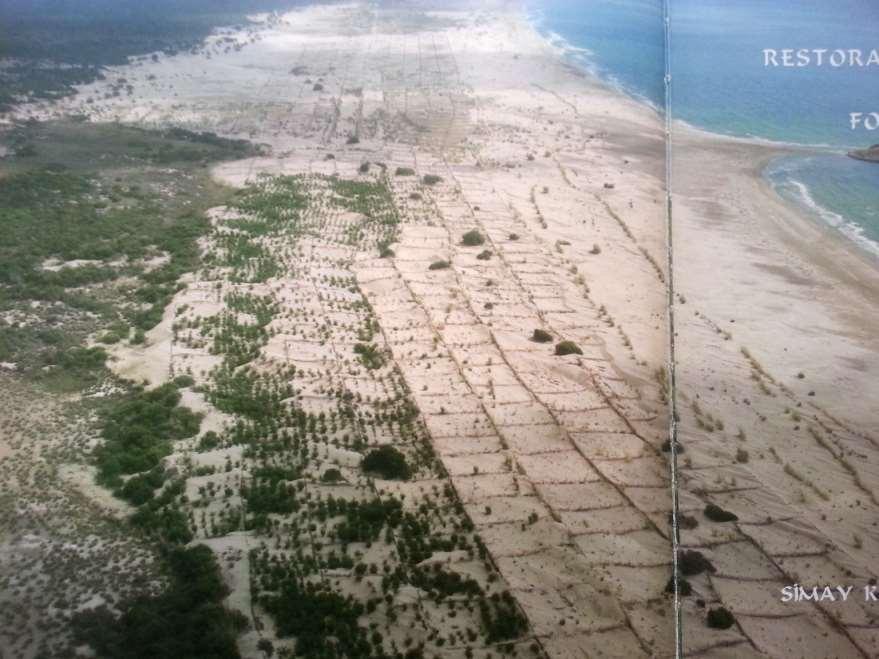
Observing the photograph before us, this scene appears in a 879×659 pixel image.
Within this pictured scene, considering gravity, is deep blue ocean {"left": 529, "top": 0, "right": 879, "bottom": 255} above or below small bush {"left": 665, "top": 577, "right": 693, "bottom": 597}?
above

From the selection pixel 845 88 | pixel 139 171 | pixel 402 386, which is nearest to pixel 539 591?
pixel 402 386

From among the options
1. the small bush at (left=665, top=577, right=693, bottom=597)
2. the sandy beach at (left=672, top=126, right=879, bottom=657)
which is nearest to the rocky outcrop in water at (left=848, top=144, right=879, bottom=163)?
the sandy beach at (left=672, top=126, right=879, bottom=657)

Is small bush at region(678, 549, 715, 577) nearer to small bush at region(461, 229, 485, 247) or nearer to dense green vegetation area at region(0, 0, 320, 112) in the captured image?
small bush at region(461, 229, 485, 247)

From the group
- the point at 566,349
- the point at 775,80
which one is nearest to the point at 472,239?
the point at 566,349

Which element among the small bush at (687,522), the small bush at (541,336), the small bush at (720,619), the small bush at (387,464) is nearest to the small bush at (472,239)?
the small bush at (541,336)

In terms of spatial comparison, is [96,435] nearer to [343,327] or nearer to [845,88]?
[343,327]

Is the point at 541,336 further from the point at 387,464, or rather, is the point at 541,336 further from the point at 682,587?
the point at 682,587
